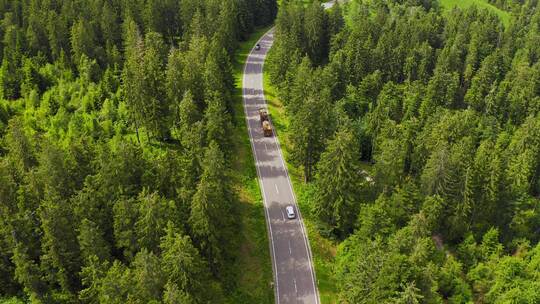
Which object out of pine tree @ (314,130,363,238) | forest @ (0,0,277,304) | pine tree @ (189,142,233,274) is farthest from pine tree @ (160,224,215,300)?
pine tree @ (314,130,363,238)

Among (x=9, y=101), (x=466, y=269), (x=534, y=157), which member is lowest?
(x=466, y=269)

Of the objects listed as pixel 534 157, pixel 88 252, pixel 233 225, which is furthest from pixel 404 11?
pixel 88 252

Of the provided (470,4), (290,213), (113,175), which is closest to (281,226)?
(290,213)

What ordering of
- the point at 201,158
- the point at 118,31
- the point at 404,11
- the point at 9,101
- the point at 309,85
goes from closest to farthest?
the point at 201,158
the point at 309,85
the point at 9,101
the point at 118,31
the point at 404,11

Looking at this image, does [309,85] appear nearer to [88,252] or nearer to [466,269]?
[466,269]

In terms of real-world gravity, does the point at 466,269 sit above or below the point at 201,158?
below

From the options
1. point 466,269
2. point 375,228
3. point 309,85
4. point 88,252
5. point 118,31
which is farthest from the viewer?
point 118,31

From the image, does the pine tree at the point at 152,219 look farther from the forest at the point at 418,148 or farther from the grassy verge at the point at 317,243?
the forest at the point at 418,148

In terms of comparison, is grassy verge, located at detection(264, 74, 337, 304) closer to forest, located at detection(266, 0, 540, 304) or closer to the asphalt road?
the asphalt road

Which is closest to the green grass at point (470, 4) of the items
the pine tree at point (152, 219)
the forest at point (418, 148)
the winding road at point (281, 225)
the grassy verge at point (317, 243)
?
the forest at point (418, 148)
